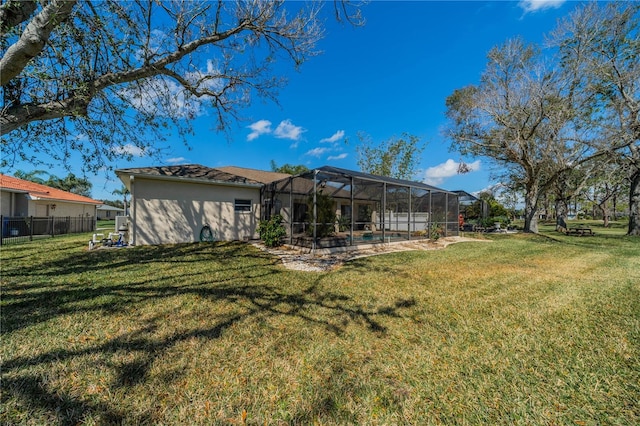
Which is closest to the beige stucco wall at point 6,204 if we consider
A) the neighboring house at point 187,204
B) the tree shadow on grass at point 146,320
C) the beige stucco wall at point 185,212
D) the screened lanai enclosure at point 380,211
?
the neighboring house at point 187,204

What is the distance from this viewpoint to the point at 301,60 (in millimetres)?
6949

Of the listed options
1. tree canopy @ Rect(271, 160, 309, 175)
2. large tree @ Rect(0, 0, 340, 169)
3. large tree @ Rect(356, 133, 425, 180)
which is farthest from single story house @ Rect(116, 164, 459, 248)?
tree canopy @ Rect(271, 160, 309, 175)

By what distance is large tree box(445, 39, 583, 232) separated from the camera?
12.9 meters

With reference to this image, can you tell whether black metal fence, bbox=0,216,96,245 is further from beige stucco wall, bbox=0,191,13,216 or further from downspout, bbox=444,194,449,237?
downspout, bbox=444,194,449,237

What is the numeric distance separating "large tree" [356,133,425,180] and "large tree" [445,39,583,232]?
8184mm

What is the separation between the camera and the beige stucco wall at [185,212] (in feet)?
31.1

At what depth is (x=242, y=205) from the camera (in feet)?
38.3

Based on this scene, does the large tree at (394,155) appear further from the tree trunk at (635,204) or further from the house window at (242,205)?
the house window at (242,205)

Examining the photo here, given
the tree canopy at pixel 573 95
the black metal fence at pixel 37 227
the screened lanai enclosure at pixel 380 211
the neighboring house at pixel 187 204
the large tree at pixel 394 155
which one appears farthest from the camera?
the large tree at pixel 394 155

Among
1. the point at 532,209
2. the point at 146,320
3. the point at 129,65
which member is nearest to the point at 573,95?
the point at 532,209

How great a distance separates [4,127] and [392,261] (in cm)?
842

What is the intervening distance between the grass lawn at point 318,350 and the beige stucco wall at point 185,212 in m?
4.94

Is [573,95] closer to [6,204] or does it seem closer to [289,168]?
[6,204]

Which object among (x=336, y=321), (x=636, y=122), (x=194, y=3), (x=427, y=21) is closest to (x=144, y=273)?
(x=336, y=321)
